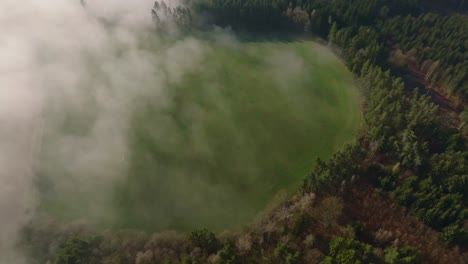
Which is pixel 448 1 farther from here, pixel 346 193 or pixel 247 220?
pixel 247 220

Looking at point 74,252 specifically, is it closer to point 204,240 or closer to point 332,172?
point 204,240

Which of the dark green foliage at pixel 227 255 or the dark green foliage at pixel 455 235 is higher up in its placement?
the dark green foliage at pixel 455 235

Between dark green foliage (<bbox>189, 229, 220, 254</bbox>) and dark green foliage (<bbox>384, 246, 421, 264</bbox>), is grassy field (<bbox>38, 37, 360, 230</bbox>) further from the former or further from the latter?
dark green foliage (<bbox>384, 246, 421, 264</bbox>)

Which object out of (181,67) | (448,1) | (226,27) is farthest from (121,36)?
(448,1)

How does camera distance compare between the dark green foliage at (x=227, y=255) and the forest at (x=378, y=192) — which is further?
the forest at (x=378, y=192)

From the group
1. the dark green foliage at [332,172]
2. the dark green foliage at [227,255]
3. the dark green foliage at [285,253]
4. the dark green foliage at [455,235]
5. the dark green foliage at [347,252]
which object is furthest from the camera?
the dark green foliage at [332,172]

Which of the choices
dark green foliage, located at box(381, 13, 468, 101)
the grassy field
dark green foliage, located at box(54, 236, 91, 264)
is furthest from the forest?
the grassy field

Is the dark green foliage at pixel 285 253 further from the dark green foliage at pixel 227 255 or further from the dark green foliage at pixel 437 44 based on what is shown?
the dark green foliage at pixel 437 44

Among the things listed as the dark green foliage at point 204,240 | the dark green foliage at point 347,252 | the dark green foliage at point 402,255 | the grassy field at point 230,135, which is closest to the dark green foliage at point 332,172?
the grassy field at point 230,135
